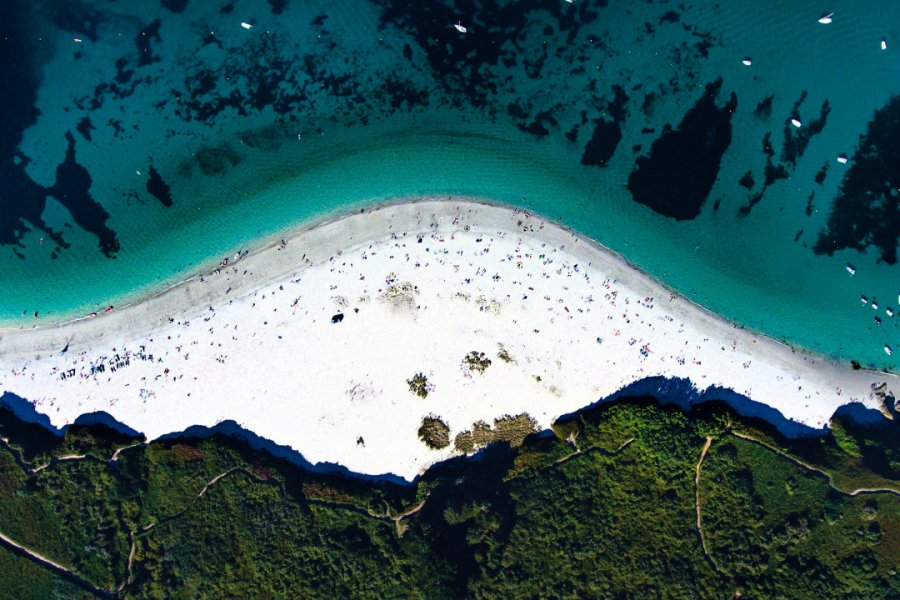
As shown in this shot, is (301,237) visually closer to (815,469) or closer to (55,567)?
(55,567)

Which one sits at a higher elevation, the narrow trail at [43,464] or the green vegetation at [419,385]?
the green vegetation at [419,385]

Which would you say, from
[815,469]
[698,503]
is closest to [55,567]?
[698,503]

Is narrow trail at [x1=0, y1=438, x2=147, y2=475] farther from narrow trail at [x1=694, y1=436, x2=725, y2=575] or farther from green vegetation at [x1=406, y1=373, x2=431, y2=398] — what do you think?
narrow trail at [x1=694, y1=436, x2=725, y2=575]

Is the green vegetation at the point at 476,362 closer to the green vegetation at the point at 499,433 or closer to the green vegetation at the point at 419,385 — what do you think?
the green vegetation at the point at 419,385

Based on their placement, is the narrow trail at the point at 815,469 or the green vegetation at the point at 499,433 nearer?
the narrow trail at the point at 815,469

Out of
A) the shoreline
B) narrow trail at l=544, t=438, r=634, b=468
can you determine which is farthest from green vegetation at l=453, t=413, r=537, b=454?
the shoreline

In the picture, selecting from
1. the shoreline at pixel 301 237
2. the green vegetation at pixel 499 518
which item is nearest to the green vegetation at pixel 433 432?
the green vegetation at pixel 499 518
